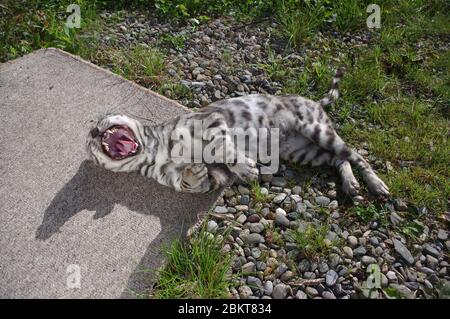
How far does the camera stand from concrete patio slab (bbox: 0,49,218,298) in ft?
9.93

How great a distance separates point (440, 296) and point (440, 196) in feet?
3.16

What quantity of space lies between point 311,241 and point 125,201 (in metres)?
1.57

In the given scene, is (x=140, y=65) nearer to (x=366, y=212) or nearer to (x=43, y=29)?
(x=43, y=29)

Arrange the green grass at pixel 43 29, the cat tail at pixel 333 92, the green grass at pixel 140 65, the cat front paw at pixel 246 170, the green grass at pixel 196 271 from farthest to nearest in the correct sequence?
the green grass at pixel 43 29
the green grass at pixel 140 65
the cat tail at pixel 333 92
the cat front paw at pixel 246 170
the green grass at pixel 196 271

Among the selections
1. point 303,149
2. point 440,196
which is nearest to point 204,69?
point 303,149

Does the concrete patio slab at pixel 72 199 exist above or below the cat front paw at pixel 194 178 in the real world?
below

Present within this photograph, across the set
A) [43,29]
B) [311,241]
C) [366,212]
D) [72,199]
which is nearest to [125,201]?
[72,199]

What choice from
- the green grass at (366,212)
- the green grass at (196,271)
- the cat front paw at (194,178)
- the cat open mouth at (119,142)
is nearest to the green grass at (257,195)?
the cat front paw at (194,178)

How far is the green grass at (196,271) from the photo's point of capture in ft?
9.34

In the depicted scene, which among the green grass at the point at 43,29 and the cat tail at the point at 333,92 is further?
the green grass at the point at 43,29

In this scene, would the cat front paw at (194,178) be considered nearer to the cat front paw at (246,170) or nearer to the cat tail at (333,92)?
the cat front paw at (246,170)

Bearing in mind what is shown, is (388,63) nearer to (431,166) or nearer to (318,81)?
(318,81)

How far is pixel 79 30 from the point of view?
528 centimetres

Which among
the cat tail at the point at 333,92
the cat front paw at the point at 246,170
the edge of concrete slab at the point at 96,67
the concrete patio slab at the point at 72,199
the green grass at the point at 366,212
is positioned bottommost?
the concrete patio slab at the point at 72,199
